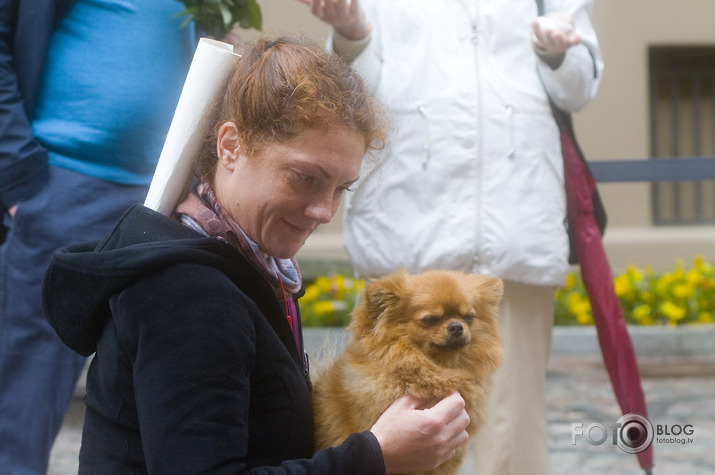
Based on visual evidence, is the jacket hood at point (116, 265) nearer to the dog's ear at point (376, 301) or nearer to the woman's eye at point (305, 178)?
the woman's eye at point (305, 178)

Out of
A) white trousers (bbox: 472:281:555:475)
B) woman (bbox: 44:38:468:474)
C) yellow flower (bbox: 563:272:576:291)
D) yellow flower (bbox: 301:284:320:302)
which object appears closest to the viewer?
woman (bbox: 44:38:468:474)

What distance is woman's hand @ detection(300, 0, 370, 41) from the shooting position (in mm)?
2918

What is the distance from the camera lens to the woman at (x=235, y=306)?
1.55 meters

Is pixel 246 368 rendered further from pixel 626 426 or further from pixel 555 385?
pixel 555 385

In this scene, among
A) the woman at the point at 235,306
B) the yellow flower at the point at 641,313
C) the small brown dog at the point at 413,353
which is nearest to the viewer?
the woman at the point at 235,306

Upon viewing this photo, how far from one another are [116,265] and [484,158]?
175 cm

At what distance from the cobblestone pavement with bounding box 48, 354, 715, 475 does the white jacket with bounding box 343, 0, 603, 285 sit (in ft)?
5.87

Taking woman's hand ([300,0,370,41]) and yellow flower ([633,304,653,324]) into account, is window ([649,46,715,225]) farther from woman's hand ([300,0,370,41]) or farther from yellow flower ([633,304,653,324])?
woman's hand ([300,0,370,41])

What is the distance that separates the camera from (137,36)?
3014 millimetres

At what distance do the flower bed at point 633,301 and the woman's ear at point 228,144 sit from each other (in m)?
5.83

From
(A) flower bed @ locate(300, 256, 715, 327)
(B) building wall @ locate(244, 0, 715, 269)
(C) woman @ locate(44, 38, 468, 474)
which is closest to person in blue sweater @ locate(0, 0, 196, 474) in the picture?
(C) woman @ locate(44, 38, 468, 474)

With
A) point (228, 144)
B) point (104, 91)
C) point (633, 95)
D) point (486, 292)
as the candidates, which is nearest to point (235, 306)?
point (228, 144)

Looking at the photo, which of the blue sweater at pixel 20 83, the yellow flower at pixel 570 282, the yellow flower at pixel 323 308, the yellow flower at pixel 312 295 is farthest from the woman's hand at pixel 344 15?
the yellow flower at pixel 570 282

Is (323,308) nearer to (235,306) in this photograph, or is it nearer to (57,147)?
(57,147)
